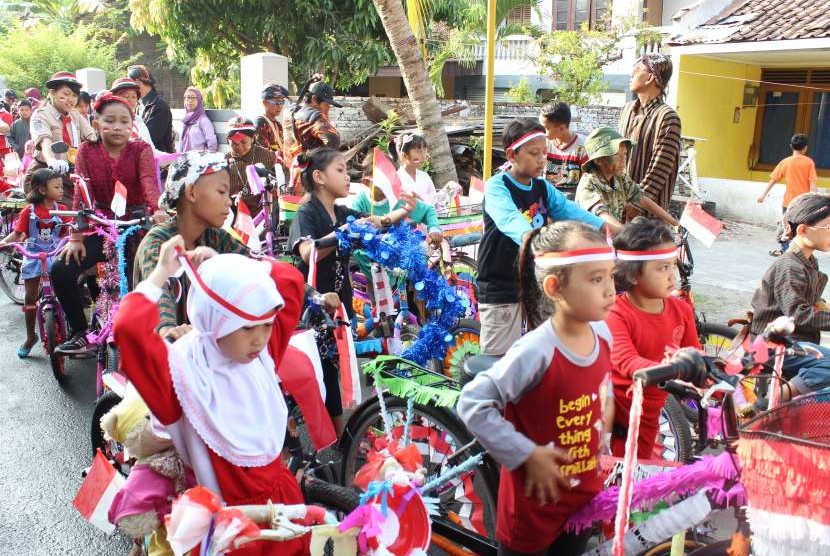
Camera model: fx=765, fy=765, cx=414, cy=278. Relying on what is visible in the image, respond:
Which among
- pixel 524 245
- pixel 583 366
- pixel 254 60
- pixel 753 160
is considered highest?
pixel 254 60

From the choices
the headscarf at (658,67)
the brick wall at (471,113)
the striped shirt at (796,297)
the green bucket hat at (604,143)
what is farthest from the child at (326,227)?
Answer: the brick wall at (471,113)

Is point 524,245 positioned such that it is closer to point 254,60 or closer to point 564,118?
point 564,118

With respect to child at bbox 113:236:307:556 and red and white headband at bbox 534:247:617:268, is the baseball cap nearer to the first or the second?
child at bbox 113:236:307:556

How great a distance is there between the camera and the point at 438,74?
57.6 feet

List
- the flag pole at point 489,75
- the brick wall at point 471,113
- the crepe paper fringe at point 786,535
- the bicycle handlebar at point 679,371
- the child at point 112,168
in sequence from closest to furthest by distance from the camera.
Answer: the crepe paper fringe at point 786,535, the bicycle handlebar at point 679,371, the child at point 112,168, the flag pole at point 489,75, the brick wall at point 471,113

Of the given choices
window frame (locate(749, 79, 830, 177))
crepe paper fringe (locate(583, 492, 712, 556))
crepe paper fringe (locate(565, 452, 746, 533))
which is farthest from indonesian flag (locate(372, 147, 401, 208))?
window frame (locate(749, 79, 830, 177))

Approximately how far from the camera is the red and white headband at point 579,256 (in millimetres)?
2518

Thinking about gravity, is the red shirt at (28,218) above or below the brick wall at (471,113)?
below

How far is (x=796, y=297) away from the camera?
441 cm

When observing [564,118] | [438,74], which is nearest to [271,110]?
[564,118]

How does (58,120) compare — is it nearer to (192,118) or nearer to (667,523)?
(192,118)

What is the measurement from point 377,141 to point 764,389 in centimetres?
1032

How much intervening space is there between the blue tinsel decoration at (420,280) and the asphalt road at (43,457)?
196 cm

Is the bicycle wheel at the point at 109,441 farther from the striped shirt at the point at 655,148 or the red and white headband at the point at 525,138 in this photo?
the striped shirt at the point at 655,148
